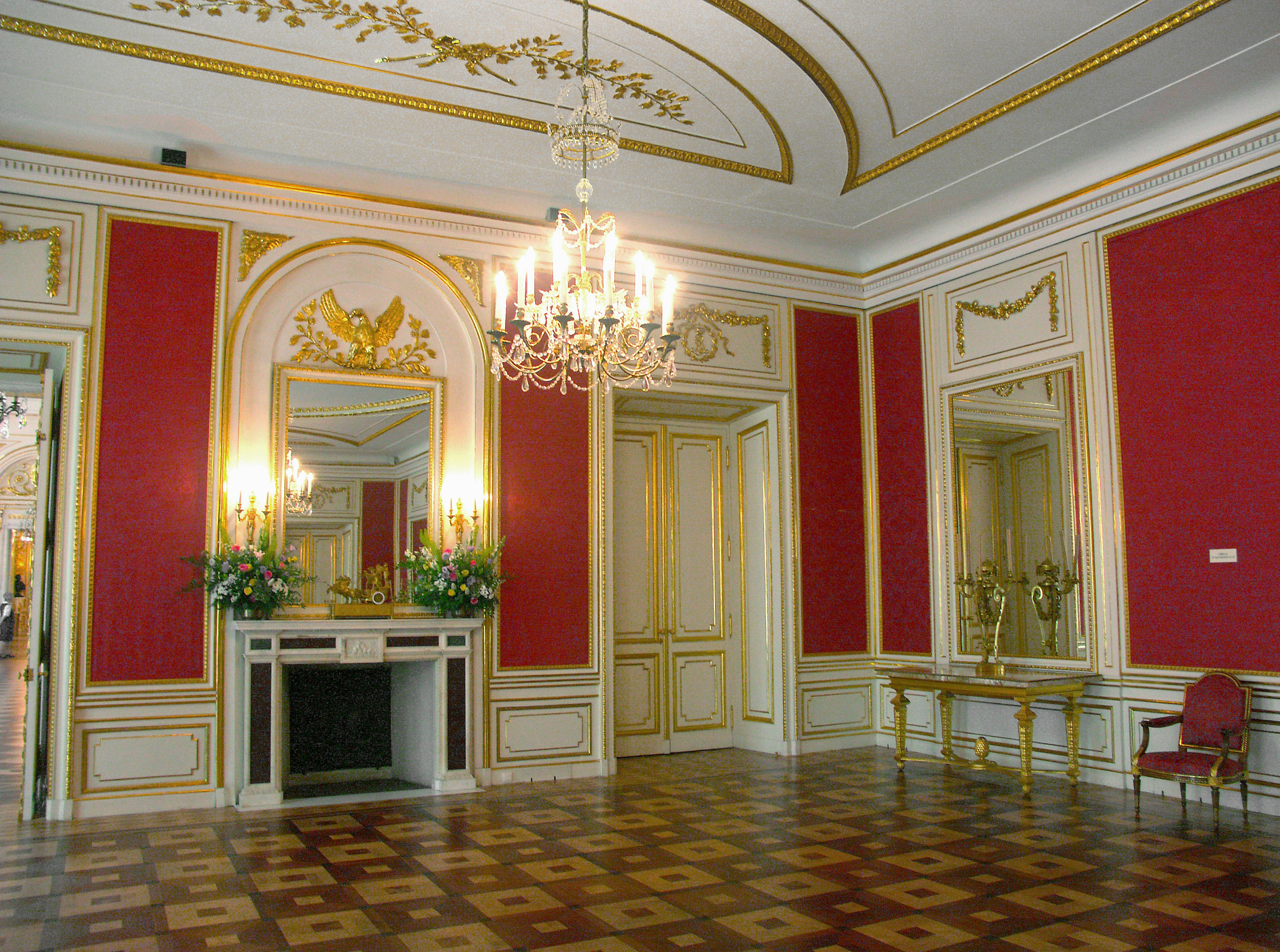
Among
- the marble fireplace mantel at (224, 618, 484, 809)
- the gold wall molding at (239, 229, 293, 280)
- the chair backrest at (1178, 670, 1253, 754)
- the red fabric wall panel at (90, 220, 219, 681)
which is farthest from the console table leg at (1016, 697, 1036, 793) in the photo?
the gold wall molding at (239, 229, 293, 280)

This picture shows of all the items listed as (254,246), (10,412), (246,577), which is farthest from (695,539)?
(10,412)

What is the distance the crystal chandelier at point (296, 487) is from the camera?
668cm

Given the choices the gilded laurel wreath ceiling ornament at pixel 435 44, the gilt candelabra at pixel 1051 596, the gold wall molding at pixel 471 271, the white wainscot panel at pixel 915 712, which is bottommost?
the white wainscot panel at pixel 915 712

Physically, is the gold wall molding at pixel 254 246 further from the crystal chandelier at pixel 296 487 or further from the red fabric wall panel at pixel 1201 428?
the red fabric wall panel at pixel 1201 428

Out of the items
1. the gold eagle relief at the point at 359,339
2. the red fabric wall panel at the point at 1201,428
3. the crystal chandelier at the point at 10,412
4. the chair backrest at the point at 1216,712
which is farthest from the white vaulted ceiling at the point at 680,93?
the chair backrest at the point at 1216,712

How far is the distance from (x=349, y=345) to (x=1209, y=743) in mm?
5684

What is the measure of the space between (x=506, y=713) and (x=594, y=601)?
39.0 inches

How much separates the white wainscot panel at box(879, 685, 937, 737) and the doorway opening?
93cm

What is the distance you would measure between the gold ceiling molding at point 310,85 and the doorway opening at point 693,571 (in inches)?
76.9

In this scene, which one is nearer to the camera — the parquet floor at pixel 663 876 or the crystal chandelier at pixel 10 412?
the parquet floor at pixel 663 876

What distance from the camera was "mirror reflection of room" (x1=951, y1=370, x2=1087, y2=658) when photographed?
6.98 meters

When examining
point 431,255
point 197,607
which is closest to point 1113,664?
point 431,255

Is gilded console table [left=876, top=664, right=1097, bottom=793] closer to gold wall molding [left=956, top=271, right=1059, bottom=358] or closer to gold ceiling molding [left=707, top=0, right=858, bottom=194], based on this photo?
gold wall molding [left=956, top=271, right=1059, bottom=358]

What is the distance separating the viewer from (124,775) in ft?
19.9
